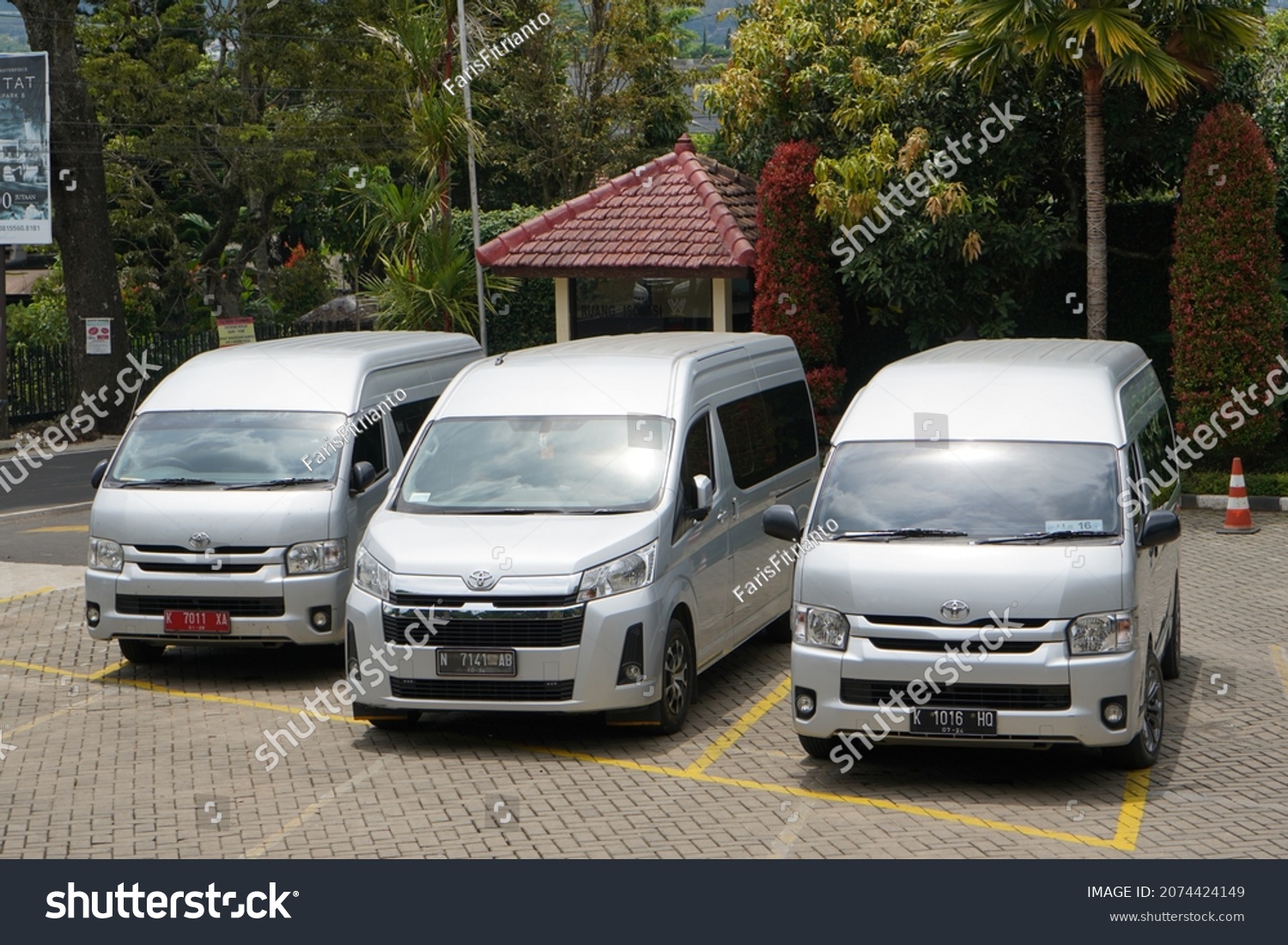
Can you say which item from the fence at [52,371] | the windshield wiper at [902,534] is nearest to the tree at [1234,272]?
the windshield wiper at [902,534]

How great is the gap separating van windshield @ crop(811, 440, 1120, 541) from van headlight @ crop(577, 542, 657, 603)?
105cm

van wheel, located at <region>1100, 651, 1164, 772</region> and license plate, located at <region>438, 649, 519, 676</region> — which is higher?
license plate, located at <region>438, 649, 519, 676</region>

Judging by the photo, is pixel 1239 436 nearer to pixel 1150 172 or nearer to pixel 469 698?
pixel 1150 172

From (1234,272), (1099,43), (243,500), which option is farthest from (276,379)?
(1234,272)

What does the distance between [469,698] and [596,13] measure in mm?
32009

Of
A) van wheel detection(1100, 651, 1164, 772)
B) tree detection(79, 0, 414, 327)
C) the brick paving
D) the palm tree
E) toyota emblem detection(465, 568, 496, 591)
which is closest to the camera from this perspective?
the brick paving

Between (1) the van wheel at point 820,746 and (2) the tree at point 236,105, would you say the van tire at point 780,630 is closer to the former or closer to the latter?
(1) the van wheel at point 820,746

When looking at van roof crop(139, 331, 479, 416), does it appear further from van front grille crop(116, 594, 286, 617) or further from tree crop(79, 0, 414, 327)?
tree crop(79, 0, 414, 327)

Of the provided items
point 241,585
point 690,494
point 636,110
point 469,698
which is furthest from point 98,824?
point 636,110

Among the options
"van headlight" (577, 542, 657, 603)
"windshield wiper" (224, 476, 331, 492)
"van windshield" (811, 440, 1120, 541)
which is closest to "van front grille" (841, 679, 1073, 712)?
"van windshield" (811, 440, 1120, 541)

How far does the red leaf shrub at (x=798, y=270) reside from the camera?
845 inches

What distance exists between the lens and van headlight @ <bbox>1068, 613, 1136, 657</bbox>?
812cm

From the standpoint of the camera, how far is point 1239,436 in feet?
63.7

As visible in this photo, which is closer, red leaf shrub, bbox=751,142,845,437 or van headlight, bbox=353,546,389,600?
van headlight, bbox=353,546,389,600
